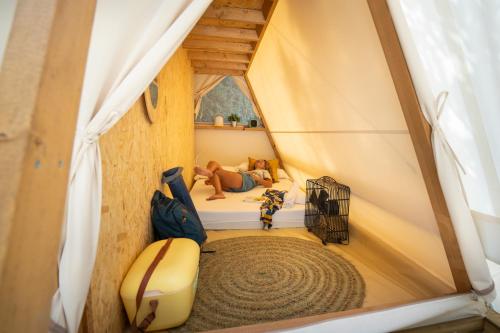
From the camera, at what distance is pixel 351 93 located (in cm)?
146

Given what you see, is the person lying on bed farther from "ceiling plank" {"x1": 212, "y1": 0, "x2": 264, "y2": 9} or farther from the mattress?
"ceiling plank" {"x1": 212, "y1": 0, "x2": 264, "y2": 9}

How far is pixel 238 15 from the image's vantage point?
2018mm

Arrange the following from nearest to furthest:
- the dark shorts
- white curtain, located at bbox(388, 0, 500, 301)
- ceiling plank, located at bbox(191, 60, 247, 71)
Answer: white curtain, located at bbox(388, 0, 500, 301) → the dark shorts → ceiling plank, located at bbox(191, 60, 247, 71)

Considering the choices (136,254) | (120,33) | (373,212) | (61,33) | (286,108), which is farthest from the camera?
(286,108)

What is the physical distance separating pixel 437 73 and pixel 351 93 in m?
0.52

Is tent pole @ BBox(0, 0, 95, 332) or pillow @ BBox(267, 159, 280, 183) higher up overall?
pillow @ BBox(267, 159, 280, 183)

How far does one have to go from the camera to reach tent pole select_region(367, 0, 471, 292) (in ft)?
3.03

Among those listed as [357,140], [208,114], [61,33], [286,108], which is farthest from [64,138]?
[208,114]

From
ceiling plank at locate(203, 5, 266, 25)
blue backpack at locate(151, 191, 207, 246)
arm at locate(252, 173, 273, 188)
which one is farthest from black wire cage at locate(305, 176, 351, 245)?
ceiling plank at locate(203, 5, 266, 25)

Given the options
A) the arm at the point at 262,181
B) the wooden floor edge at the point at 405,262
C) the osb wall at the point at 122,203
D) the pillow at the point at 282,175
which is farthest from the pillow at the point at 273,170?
the osb wall at the point at 122,203

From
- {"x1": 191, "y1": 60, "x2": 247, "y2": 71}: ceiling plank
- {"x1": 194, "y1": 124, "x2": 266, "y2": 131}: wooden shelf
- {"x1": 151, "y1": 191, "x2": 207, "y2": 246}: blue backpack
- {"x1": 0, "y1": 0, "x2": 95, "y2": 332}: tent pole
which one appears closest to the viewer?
{"x1": 0, "y1": 0, "x2": 95, "y2": 332}: tent pole

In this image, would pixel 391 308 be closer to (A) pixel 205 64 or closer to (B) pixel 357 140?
(B) pixel 357 140

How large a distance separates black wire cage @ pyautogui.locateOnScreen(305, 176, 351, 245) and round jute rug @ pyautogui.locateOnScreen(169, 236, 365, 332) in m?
0.20

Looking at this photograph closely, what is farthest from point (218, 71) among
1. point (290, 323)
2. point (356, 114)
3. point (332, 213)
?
point (290, 323)
